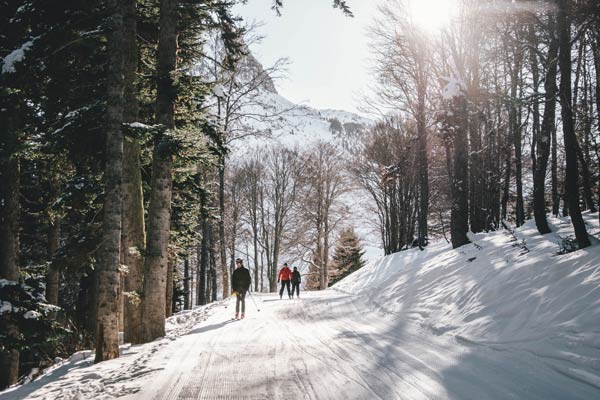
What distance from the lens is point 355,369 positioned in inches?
212

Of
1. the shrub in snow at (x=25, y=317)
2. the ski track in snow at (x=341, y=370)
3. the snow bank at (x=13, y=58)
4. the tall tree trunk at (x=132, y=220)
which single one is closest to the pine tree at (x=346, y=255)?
the tall tree trunk at (x=132, y=220)

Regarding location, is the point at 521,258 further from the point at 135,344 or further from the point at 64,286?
the point at 64,286

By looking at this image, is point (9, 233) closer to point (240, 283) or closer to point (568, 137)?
point (240, 283)

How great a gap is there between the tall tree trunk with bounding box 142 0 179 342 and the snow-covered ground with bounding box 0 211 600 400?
899 millimetres

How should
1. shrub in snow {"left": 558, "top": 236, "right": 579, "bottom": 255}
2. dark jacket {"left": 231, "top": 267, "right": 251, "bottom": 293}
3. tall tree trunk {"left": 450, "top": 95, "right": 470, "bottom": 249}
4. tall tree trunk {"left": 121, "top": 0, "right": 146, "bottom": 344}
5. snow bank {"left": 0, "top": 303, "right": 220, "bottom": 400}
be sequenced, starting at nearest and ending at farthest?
snow bank {"left": 0, "top": 303, "right": 220, "bottom": 400}, shrub in snow {"left": 558, "top": 236, "right": 579, "bottom": 255}, tall tree trunk {"left": 121, "top": 0, "right": 146, "bottom": 344}, dark jacket {"left": 231, "top": 267, "right": 251, "bottom": 293}, tall tree trunk {"left": 450, "top": 95, "right": 470, "bottom": 249}

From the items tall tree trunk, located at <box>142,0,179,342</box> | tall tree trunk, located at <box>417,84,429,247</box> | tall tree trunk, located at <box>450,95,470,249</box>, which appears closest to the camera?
tall tree trunk, located at <box>142,0,179,342</box>

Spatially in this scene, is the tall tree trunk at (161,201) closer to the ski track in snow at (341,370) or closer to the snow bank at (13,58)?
the ski track in snow at (341,370)

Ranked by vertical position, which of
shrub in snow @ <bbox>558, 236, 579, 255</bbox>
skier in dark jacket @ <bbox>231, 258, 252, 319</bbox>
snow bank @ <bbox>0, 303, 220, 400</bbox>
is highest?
shrub in snow @ <bbox>558, 236, 579, 255</bbox>

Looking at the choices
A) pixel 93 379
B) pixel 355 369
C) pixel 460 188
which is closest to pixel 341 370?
pixel 355 369

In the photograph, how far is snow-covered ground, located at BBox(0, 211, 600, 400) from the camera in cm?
455

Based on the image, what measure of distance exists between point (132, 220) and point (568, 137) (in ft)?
34.1

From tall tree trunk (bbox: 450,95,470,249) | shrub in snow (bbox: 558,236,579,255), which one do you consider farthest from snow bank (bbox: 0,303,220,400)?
tall tree trunk (bbox: 450,95,470,249)

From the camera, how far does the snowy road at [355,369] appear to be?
4.38 meters

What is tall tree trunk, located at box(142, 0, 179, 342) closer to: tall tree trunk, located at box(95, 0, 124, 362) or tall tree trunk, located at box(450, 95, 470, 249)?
tall tree trunk, located at box(95, 0, 124, 362)
